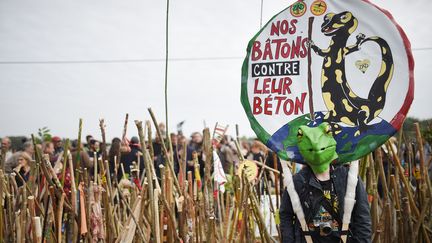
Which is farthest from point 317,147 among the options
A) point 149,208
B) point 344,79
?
point 149,208

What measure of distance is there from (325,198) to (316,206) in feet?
0.17

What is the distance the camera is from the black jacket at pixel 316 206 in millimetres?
1696

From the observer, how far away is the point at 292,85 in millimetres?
2008

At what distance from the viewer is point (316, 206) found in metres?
1.70

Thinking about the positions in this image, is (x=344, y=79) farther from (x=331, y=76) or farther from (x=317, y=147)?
(x=317, y=147)

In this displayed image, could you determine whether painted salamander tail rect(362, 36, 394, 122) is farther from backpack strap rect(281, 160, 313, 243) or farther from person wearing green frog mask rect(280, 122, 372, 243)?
backpack strap rect(281, 160, 313, 243)

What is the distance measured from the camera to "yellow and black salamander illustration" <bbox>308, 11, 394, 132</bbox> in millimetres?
1832

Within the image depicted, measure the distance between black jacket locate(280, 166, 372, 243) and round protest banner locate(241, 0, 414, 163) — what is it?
0.13 m

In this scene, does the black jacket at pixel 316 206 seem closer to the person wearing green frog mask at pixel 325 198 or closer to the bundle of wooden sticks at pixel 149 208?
the person wearing green frog mask at pixel 325 198

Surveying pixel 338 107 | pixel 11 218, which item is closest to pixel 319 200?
pixel 338 107

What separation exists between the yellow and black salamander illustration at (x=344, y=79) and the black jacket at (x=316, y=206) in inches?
11.0

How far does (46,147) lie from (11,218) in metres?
2.85

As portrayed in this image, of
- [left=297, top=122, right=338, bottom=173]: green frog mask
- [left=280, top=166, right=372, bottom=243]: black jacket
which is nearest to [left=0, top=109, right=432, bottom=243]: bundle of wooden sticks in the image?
[left=280, top=166, right=372, bottom=243]: black jacket

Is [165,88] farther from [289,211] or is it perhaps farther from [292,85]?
[289,211]
